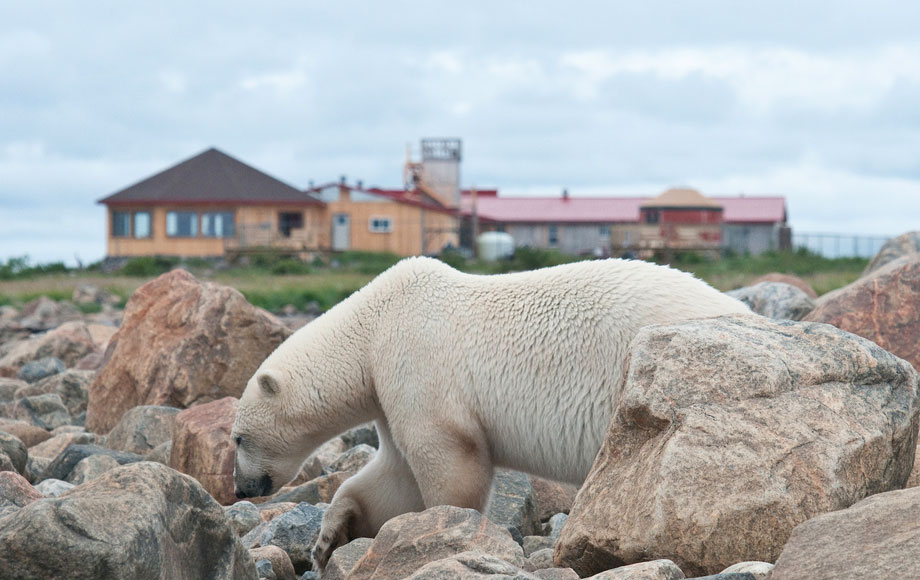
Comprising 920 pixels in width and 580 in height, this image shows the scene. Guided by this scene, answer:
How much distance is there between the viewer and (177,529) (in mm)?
3969

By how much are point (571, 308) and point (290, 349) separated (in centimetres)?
190

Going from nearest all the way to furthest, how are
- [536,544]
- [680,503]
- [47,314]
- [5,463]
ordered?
[680,503], [536,544], [5,463], [47,314]

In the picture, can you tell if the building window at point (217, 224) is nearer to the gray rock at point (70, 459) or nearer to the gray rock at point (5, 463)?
the gray rock at point (70, 459)

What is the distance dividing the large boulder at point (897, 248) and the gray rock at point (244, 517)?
9.77 m

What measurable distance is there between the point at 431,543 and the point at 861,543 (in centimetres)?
157

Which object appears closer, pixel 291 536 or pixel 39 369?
pixel 291 536

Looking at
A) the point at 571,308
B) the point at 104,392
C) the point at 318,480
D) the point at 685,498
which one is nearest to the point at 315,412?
the point at 318,480

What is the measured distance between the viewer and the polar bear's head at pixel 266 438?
6445 mm

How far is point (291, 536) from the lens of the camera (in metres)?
6.02

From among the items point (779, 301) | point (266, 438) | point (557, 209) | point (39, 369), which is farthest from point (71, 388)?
point (557, 209)

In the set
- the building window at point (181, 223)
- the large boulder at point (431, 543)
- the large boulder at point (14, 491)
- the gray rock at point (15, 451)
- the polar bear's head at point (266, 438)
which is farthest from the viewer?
the building window at point (181, 223)

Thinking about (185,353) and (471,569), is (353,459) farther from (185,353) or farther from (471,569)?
(471,569)

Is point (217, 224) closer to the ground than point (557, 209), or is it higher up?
closer to the ground

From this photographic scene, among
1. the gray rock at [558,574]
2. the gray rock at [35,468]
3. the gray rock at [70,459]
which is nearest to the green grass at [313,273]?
the gray rock at [35,468]
